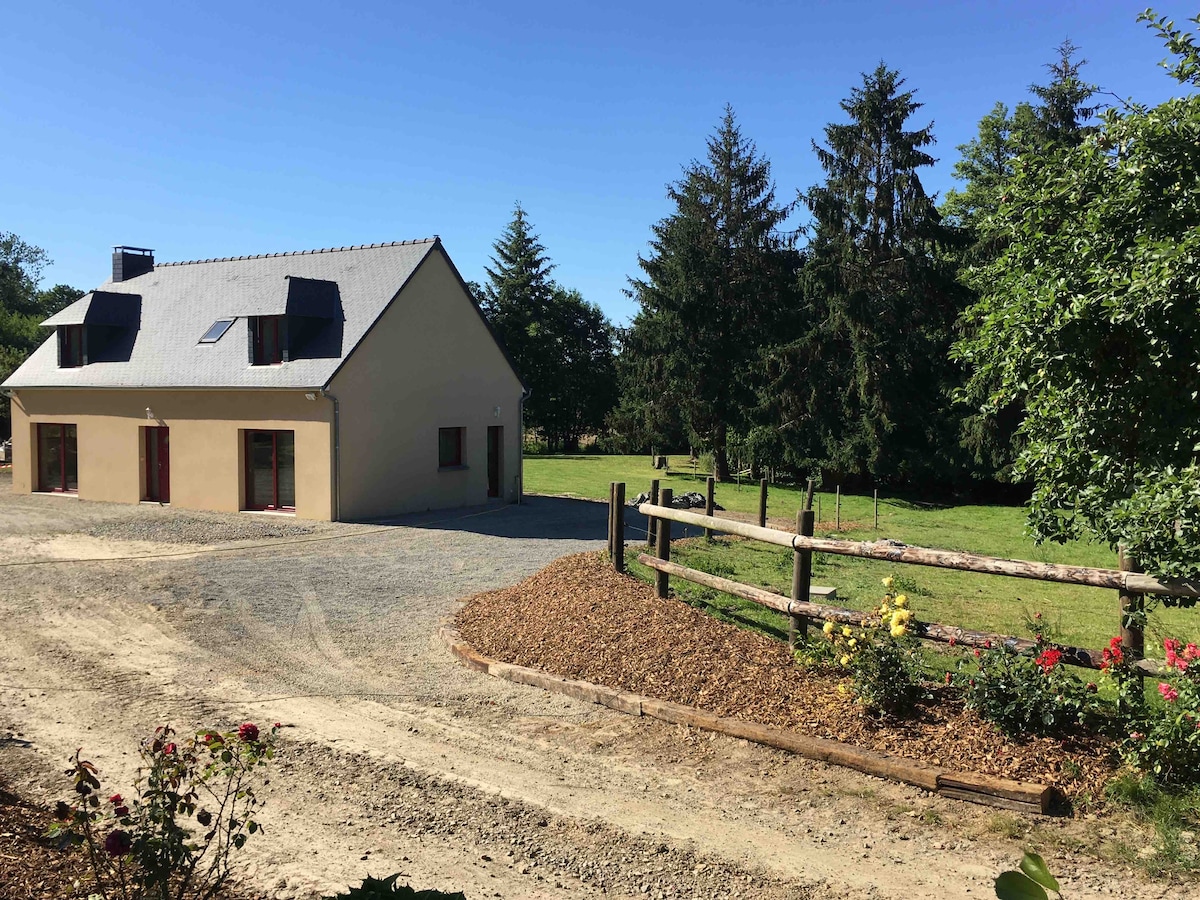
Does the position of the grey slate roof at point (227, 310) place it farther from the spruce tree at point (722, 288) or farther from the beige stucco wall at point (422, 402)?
the spruce tree at point (722, 288)

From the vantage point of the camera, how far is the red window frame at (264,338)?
2264 centimetres

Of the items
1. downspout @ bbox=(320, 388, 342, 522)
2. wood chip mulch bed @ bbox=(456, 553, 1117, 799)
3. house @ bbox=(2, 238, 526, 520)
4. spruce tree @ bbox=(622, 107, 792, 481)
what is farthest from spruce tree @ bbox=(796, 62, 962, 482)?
wood chip mulch bed @ bbox=(456, 553, 1117, 799)

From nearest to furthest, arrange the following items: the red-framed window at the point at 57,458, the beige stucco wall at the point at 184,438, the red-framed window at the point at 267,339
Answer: the beige stucco wall at the point at 184,438 → the red-framed window at the point at 267,339 → the red-framed window at the point at 57,458

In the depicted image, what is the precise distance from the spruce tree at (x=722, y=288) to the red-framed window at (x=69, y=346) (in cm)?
2110

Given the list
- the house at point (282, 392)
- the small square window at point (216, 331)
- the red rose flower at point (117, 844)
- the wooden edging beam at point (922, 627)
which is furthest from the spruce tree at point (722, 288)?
the red rose flower at point (117, 844)

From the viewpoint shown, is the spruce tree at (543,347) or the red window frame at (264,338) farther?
the spruce tree at (543,347)

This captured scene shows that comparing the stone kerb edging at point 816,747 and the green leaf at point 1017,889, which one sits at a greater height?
the green leaf at point 1017,889

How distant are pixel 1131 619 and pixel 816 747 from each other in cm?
232

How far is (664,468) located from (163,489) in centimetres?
2284

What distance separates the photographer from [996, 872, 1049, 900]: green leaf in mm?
1615

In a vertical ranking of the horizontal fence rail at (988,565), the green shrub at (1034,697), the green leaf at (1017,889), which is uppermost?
the green leaf at (1017,889)

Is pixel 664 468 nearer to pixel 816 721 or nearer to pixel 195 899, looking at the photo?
pixel 816 721

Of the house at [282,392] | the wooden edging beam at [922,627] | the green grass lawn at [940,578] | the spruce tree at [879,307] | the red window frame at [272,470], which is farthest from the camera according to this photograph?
the spruce tree at [879,307]

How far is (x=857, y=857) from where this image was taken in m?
5.13
